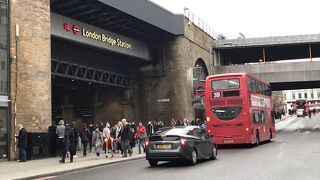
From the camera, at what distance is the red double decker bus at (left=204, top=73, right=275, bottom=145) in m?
24.5

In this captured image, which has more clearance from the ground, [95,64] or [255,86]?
[95,64]

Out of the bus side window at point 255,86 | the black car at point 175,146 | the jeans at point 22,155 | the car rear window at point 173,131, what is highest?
the bus side window at point 255,86

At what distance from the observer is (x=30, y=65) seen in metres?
22.6

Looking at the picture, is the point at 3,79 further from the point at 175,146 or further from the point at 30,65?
the point at 175,146

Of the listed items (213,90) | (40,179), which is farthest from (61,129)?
(213,90)

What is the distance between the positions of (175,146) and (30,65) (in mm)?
9643

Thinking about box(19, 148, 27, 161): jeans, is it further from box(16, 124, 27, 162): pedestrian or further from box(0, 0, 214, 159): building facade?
box(0, 0, 214, 159): building facade

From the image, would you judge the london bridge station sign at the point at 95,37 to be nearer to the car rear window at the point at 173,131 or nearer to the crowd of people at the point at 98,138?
the crowd of people at the point at 98,138

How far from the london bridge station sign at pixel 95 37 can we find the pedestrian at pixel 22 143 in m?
8.29

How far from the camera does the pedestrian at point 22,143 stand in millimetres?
20188

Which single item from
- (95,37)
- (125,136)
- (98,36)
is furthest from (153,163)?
(98,36)

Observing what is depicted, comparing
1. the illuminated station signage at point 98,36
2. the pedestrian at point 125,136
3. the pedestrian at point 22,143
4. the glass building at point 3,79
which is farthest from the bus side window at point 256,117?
the glass building at point 3,79

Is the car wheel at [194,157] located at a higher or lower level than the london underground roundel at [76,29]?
lower

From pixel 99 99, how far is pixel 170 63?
7134 millimetres
